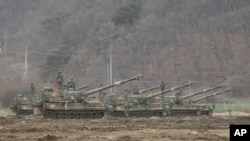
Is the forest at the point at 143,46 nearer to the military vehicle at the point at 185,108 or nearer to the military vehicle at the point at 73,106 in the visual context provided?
the military vehicle at the point at 185,108

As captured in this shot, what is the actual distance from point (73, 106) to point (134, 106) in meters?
6.67

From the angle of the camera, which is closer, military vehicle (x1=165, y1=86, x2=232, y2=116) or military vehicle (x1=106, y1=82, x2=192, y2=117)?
military vehicle (x1=106, y1=82, x2=192, y2=117)

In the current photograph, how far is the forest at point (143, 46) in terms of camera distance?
74.4 metres

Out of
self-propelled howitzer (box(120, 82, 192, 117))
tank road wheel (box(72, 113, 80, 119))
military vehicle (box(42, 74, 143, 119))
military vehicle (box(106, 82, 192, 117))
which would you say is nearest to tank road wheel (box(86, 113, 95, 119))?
military vehicle (box(42, 74, 143, 119))

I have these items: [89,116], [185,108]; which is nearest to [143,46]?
[185,108]

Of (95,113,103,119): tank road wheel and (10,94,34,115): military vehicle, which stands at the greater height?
(10,94,34,115): military vehicle

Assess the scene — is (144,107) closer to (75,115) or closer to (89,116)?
(89,116)

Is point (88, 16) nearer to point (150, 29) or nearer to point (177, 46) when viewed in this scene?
point (150, 29)

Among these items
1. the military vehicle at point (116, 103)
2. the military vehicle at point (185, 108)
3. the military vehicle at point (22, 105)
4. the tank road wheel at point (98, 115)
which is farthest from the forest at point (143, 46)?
A: the tank road wheel at point (98, 115)

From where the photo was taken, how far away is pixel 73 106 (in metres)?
35.5

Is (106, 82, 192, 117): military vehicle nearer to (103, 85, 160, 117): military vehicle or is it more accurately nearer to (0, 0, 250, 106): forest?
(103, 85, 160, 117): military vehicle

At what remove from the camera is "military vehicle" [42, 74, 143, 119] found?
35.0 metres

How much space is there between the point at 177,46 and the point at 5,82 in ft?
80.1

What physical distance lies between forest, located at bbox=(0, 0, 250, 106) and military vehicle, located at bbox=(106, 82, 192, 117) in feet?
92.6
